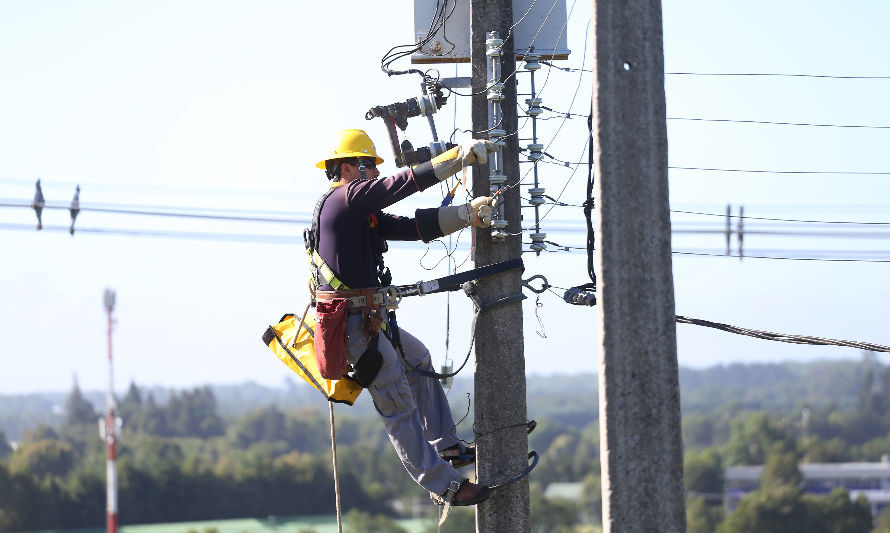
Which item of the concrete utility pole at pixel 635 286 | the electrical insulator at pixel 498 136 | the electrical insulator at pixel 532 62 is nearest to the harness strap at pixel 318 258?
the electrical insulator at pixel 498 136

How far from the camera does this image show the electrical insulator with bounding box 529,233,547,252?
7383 mm

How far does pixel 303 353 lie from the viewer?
7.89 meters

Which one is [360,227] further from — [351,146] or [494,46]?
[494,46]

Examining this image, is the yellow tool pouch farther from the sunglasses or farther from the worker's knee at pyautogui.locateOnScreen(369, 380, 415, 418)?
the sunglasses

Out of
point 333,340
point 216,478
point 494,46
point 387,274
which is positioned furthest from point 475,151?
point 216,478

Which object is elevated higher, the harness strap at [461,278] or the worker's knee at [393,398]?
the harness strap at [461,278]

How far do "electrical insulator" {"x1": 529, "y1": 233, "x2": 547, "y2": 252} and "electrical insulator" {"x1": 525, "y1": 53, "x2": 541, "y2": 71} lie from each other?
948 mm

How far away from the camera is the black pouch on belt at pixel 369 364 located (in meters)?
7.37

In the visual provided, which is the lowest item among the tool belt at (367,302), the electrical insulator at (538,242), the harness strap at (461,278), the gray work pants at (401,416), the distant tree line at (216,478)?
the distant tree line at (216,478)

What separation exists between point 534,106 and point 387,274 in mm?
1357

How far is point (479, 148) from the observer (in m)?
6.95

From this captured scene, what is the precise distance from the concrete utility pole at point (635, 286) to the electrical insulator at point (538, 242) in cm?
221

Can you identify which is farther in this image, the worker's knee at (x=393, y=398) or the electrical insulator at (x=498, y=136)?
the worker's knee at (x=393, y=398)

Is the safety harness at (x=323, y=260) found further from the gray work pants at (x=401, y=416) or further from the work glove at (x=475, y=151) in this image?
the work glove at (x=475, y=151)
